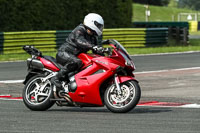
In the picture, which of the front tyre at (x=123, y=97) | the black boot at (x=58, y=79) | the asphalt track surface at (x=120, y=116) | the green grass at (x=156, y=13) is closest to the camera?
the asphalt track surface at (x=120, y=116)

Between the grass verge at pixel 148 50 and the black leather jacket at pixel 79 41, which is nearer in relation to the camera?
the black leather jacket at pixel 79 41

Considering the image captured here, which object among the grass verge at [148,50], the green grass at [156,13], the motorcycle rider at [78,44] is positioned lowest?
the green grass at [156,13]

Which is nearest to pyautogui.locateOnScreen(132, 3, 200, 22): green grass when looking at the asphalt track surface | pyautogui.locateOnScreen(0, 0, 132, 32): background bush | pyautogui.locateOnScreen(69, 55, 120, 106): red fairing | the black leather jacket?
pyautogui.locateOnScreen(0, 0, 132, 32): background bush

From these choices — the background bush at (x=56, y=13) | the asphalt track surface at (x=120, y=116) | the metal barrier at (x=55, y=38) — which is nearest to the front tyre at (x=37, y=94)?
the asphalt track surface at (x=120, y=116)

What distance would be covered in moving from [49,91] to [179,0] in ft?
629

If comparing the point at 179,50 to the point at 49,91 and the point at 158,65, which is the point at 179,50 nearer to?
the point at 158,65

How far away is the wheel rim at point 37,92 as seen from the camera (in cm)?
921

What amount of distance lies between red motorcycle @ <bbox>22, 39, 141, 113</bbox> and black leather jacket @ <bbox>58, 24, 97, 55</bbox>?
0.39 ft

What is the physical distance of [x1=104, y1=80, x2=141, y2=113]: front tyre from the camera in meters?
8.44

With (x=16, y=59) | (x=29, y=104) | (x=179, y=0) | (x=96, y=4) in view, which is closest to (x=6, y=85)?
(x=29, y=104)

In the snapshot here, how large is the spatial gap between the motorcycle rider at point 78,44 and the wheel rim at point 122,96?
27.5 inches

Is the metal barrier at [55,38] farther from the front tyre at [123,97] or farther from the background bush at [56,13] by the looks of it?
the front tyre at [123,97]

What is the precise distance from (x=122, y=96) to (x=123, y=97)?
0.02 meters

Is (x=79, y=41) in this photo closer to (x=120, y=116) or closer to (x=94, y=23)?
(x=94, y=23)
